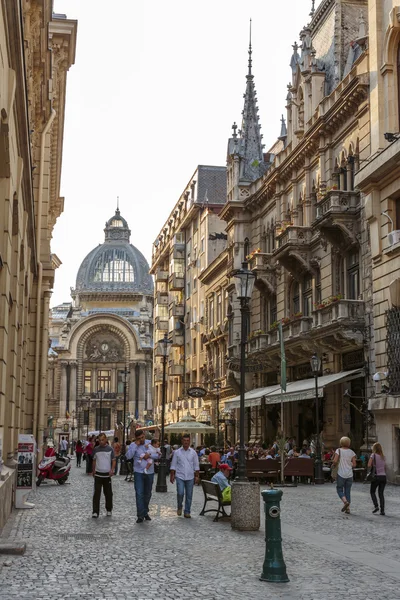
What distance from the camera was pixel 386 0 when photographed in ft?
94.6

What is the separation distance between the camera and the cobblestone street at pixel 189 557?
8.80 metres

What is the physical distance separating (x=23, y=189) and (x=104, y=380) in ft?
342

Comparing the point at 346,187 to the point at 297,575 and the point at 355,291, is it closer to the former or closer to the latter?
the point at 355,291

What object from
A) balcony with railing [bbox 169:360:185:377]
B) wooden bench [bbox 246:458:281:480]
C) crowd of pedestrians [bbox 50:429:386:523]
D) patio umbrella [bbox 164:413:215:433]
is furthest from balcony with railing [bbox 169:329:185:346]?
crowd of pedestrians [bbox 50:429:386:523]

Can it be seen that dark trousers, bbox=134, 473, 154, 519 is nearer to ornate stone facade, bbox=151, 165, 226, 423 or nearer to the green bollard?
the green bollard

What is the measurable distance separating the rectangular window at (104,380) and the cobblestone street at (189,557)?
336 feet

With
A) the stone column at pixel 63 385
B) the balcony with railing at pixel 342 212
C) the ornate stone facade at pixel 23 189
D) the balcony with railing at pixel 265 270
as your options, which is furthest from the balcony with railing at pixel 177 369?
the stone column at pixel 63 385

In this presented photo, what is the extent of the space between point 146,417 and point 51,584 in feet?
353

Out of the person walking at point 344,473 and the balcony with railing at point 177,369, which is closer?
the person walking at point 344,473

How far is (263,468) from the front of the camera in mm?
27172

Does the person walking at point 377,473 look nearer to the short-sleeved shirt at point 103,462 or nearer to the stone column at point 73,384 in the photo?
the short-sleeved shirt at point 103,462

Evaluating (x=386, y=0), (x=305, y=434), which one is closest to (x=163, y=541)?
(x=386, y=0)

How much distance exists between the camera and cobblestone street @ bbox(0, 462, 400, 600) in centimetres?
880

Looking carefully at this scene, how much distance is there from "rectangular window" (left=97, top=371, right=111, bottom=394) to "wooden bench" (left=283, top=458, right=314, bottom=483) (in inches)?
3702
